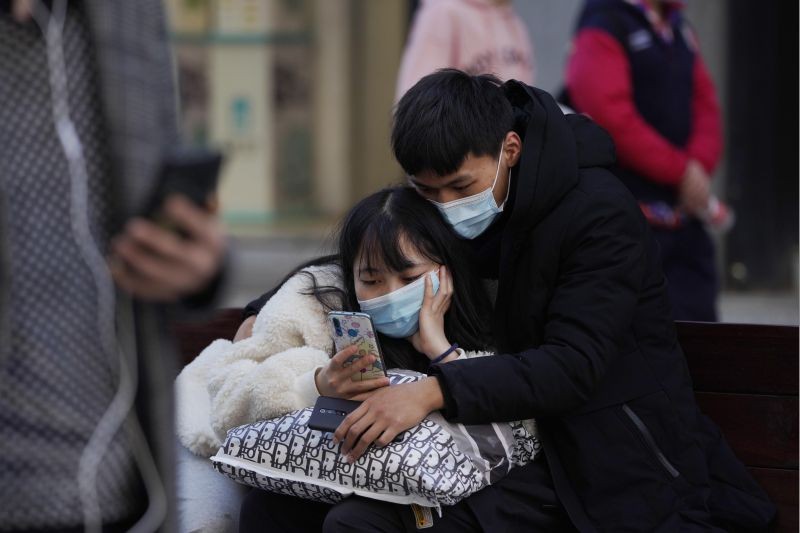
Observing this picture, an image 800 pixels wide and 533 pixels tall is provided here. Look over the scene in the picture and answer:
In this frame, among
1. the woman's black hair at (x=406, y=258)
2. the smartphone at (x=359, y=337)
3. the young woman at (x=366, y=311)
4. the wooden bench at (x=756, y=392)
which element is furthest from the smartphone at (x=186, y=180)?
the wooden bench at (x=756, y=392)

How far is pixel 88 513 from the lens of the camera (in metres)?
1.54

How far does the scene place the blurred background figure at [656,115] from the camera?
4.21 meters

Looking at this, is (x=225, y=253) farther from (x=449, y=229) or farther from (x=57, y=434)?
(x=449, y=229)

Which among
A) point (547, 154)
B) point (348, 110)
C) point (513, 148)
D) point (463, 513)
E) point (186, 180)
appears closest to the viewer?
point (186, 180)

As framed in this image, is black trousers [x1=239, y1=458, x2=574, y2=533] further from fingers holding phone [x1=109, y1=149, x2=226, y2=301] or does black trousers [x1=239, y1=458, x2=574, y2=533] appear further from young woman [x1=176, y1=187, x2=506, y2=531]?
fingers holding phone [x1=109, y1=149, x2=226, y2=301]

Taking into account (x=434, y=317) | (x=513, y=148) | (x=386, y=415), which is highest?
(x=513, y=148)

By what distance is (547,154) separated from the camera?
104 inches

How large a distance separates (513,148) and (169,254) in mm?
1349

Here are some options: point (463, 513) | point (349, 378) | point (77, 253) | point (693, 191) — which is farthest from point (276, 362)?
point (693, 191)

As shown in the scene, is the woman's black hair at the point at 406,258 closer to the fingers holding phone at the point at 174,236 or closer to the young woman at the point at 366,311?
the young woman at the point at 366,311

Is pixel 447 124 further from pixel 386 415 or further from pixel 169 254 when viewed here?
pixel 169 254

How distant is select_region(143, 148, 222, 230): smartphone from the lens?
150 cm

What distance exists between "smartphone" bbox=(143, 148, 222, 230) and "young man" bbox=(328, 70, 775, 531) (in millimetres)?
1005

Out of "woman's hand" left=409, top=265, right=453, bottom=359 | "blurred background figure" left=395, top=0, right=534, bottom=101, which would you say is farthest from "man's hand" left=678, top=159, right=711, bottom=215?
"woman's hand" left=409, top=265, right=453, bottom=359
